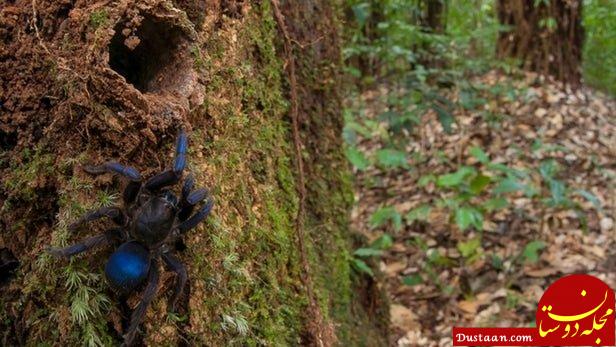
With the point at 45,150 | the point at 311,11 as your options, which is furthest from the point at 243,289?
the point at 311,11

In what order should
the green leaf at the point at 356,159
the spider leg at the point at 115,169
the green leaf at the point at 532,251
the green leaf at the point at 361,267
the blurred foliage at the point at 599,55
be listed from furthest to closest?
the blurred foliage at the point at 599,55, the green leaf at the point at 532,251, the green leaf at the point at 356,159, the green leaf at the point at 361,267, the spider leg at the point at 115,169

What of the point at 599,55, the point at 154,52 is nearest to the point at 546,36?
the point at 599,55

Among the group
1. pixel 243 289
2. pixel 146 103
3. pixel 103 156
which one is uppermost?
pixel 146 103

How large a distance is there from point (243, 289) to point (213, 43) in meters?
1.01

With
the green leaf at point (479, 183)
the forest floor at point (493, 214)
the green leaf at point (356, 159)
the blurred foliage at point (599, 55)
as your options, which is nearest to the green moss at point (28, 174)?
the forest floor at point (493, 214)

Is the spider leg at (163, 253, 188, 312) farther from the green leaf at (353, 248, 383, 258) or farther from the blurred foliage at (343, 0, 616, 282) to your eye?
the green leaf at (353, 248, 383, 258)

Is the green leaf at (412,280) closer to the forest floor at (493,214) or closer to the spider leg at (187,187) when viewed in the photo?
the forest floor at (493,214)

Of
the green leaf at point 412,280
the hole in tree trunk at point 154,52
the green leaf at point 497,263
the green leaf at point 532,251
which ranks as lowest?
the green leaf at point 412,280

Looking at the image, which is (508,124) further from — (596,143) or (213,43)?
(213,43)

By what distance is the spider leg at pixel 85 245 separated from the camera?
200cm

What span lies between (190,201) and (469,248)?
4.35 meters

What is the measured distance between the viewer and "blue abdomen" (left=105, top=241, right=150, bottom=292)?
1933 mm

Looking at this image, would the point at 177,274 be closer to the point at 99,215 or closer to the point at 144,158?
the point at 99,215

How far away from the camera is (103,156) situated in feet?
6.93
